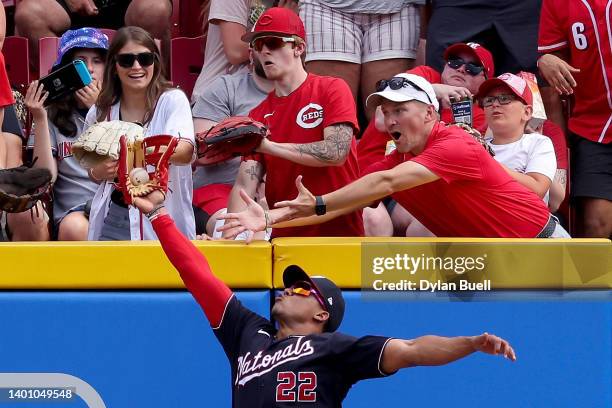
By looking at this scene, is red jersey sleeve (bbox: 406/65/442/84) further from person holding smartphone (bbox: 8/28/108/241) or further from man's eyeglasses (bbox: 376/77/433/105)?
person holding smartphone (bbox: 8/28/108/241)

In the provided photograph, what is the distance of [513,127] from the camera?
19.1ft

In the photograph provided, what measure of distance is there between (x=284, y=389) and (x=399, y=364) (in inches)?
16.1

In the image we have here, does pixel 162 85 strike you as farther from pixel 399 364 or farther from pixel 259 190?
pixel 399 364

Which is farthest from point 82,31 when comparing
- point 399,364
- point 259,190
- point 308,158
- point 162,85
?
point 399,364

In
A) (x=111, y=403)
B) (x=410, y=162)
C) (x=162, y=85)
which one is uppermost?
(x=162, y=85)

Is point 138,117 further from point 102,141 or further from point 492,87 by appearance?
point 492,87

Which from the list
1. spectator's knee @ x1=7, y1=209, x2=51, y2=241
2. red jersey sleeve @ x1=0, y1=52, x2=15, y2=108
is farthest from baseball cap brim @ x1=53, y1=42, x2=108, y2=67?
spectator's knee @ x1=7, y1=209, x2=51, y2=241

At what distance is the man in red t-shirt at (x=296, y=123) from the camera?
5.42 m

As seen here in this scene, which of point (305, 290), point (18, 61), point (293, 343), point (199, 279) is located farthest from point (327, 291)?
point (18, 61)

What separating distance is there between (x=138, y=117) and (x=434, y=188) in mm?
1594

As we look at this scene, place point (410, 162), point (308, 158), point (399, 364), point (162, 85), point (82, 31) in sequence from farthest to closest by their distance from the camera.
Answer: point (82, 31)
point (162, 85)
point (308, 158)
point (410, 162)
point (399, 364)

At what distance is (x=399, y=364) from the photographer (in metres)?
3.90

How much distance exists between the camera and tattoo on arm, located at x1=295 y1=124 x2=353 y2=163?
208 inches

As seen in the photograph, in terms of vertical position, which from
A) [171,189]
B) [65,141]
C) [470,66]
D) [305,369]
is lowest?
[305,369]
